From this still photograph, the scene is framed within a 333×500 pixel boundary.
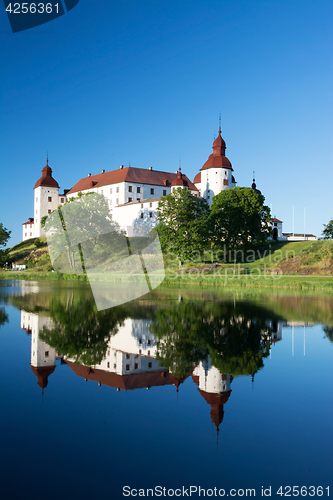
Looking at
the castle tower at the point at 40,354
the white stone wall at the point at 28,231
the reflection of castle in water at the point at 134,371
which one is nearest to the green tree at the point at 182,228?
the castle tower at the point at 40,354

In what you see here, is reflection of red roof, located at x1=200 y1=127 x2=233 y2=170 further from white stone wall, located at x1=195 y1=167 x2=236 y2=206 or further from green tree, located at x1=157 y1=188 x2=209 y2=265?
green tree, located at x1=157 y1=188 x2=209 y2=265

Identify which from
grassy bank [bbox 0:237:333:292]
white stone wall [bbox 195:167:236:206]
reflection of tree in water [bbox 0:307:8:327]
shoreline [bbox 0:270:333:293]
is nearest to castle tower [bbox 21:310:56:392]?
reflection of tree in water [bbox 0:307:8:327]

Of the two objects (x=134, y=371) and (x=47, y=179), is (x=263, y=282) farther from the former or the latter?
(x=47, y=179)

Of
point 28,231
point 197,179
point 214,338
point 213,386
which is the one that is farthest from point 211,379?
point 28,231

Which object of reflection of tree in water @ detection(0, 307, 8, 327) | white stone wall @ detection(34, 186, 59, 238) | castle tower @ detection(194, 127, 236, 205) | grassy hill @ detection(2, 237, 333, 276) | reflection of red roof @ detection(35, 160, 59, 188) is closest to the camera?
reflection of tree in water @ detection(0, 307, 8, 327)

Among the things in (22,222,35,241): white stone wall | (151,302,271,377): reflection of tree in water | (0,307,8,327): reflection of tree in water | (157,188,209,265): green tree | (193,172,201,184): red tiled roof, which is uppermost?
(193,172,201,184): red tiled roof

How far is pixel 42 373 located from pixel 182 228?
122 ft

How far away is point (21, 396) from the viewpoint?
697 centimetres

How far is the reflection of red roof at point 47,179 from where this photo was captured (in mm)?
96100

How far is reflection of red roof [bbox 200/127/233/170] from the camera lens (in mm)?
73500

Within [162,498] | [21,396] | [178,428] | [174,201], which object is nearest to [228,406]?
[178,428]

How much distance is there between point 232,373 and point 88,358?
319 centimetres

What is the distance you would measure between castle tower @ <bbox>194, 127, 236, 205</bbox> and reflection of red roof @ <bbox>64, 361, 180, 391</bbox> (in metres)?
66.0

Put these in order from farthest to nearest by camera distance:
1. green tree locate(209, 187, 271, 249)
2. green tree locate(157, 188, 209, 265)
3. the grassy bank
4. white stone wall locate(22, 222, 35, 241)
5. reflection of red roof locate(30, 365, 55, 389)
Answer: white stone wall locate(22, 222, 35, 241) → green tree locate(209, 187, 271, 249) → green tree locate(157, 188, 209, 265) → the grassy bank → reflection of red roof locate(30, 365, 55, 389)
